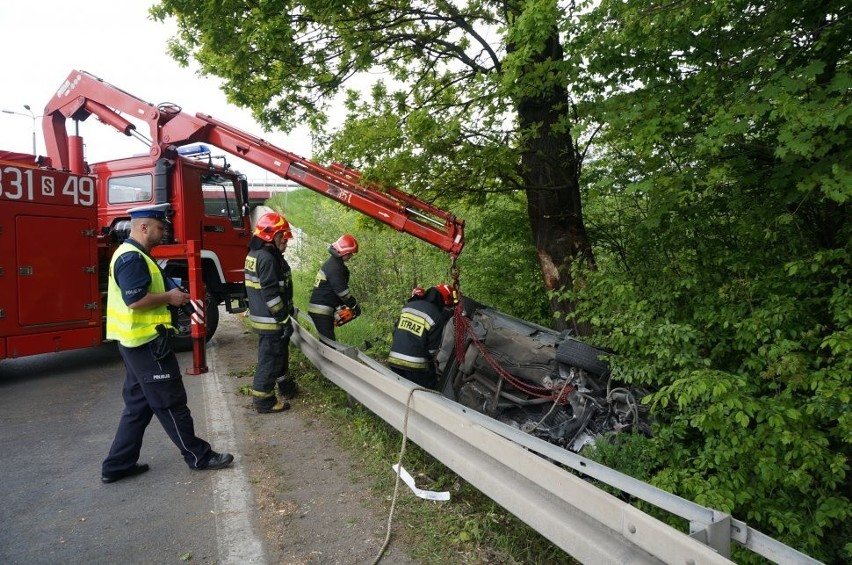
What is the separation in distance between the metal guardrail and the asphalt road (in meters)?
1.17

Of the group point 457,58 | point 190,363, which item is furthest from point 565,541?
point 190,363

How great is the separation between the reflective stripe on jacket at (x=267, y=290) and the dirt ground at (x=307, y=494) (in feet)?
2.79

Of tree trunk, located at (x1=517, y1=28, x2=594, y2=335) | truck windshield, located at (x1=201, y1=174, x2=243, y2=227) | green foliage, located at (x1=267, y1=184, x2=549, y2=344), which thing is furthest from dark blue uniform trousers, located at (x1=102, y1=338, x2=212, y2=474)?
truck windshield, located at (x1=201, y1=174, x2=243, y2=227)

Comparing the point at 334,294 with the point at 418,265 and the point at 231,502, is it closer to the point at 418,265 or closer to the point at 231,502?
the point at 231,502

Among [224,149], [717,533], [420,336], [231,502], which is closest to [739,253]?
[717,533]

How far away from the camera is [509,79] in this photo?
4332 millimetres

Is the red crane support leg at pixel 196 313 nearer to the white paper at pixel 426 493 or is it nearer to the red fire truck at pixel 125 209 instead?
the red fire truck at pixel 125 209

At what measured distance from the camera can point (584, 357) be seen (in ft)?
13.5

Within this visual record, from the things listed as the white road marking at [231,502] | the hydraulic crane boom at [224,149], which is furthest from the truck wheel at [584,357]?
the white road marking at [231,502]

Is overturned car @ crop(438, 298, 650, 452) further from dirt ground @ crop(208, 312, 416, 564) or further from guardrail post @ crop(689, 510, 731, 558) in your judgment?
guardrail post @ crop(689, 510, 731, 558)

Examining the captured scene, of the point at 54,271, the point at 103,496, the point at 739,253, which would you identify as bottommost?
the point at 103,496

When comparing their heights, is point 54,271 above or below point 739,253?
below

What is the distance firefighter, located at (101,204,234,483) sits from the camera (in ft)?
12.5

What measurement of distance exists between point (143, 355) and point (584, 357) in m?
3.09
